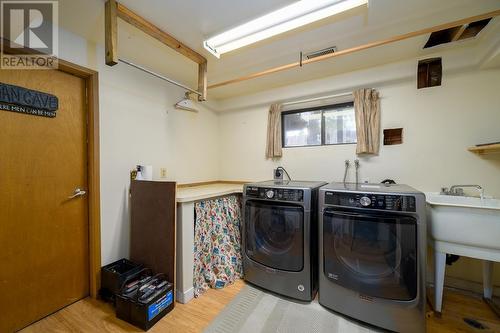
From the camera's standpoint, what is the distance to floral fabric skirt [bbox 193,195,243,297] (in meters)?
1.96

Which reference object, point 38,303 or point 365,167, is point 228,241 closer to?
point 38,303

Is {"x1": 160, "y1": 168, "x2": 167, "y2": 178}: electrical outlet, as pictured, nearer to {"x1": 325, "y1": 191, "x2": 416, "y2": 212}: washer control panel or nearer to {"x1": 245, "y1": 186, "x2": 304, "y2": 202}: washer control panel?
{"x1": 245, "y1": 186, "x2": 304, "y2": 202}: washer control panel

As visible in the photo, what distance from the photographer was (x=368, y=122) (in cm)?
223

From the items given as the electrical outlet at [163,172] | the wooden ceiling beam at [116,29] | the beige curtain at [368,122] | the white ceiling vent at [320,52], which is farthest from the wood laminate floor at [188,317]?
the white ceiling vent at [320,52]

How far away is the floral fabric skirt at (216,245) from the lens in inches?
77.1

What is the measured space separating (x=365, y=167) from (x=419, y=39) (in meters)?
1.27

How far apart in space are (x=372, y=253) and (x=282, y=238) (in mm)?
726

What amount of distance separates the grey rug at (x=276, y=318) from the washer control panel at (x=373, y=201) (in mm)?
915

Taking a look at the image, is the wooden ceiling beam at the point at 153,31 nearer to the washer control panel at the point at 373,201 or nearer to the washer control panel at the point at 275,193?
the washer control panel at the point at 275,193

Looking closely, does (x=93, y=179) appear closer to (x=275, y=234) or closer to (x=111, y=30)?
(x=111, y=30)

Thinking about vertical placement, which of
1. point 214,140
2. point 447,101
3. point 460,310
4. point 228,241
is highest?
point 447,101

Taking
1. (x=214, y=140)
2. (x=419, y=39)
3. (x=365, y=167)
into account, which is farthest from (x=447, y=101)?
(x=214, y=140)

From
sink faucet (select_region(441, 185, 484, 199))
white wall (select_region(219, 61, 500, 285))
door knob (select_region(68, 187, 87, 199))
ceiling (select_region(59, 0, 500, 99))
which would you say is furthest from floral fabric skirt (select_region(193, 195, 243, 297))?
sink faucet (select_region(441, 185, 484, 199))

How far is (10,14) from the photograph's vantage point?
53.1 inches
